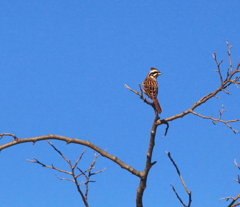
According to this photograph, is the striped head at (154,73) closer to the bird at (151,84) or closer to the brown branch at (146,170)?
the bird at (151,84)

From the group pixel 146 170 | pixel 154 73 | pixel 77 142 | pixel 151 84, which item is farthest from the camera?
pixel 154 73

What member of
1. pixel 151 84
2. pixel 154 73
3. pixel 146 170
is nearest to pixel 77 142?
pixel 146 170

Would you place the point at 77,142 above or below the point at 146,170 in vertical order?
above

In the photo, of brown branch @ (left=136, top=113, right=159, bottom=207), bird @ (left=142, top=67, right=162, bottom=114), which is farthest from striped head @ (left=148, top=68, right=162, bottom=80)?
brown branch @ (left=136, top=113, right=159, bottom=207)

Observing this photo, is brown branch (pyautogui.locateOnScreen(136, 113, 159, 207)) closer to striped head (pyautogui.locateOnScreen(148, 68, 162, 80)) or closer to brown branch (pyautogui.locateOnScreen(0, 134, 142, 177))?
brown branch (pyautogui.locateOnScreen(0, 134, 142, 177))

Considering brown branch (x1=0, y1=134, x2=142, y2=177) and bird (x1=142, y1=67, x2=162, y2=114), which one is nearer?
brown branch (x1=0, y1=134, x2=142, y2=177)

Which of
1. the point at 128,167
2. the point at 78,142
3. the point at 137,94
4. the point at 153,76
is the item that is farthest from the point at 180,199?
the point at 153,76

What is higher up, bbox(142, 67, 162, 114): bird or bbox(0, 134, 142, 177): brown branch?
bbox(142, 67, 162, 114): bird

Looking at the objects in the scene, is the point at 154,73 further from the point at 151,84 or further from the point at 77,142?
the point at 77,142

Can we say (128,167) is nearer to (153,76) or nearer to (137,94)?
(137,94)

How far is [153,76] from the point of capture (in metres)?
11.9

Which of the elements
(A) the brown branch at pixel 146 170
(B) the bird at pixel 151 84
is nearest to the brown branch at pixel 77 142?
(A) the brown branch at pixel 146 170

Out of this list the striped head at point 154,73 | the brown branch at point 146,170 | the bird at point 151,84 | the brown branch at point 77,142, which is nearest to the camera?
the brown branch at point 77,142

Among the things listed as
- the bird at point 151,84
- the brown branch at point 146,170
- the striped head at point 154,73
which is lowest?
the brown branch at point 146,170
